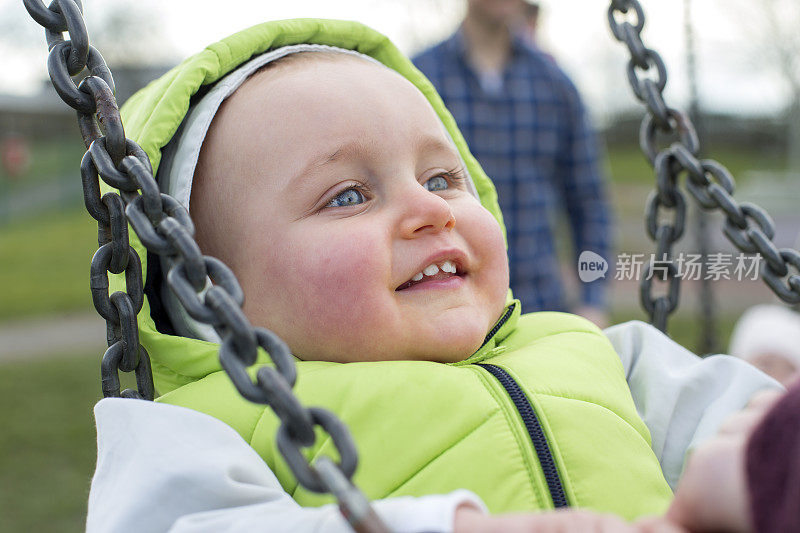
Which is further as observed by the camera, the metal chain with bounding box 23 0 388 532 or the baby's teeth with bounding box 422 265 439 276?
the baby's teeth with bounding box 422 265 439 276

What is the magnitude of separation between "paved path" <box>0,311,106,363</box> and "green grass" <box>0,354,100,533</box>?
26cm

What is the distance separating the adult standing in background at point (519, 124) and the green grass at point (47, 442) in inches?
65.6

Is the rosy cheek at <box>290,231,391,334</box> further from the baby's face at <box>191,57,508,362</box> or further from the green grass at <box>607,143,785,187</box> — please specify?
the green grass at <box>607,143,785,187</box>

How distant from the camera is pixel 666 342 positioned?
118 centimetres

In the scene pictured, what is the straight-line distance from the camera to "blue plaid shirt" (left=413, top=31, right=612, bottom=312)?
7.54 ft

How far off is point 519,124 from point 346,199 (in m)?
1.44

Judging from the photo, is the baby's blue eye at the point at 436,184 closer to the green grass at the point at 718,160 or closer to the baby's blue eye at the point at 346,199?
the baby's blue eye at the point at 346,199

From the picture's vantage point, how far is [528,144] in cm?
236

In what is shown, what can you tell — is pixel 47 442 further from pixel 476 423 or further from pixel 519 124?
pixel 476 423

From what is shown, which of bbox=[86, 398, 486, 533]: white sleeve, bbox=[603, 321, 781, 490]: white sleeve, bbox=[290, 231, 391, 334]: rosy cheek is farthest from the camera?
bbox=[603, 321, 781, 490]: white sleeve

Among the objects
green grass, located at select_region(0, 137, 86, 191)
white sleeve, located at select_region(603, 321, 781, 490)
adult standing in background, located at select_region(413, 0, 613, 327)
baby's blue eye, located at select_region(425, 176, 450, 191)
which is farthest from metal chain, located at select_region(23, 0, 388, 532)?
green grass, located at select_region(0, 137, 86, 191)

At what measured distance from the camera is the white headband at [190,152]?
1063 millimetres

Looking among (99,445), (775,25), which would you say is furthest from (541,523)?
(775,25)

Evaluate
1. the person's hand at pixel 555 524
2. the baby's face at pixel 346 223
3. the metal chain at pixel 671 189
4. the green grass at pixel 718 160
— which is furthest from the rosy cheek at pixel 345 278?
the green grass at pixel 718 160
